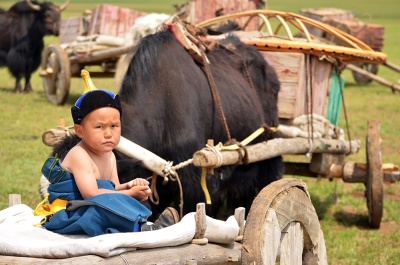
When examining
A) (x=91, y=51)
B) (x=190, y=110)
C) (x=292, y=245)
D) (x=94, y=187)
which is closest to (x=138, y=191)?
(x=94, y=187)

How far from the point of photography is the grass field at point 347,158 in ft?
22.8

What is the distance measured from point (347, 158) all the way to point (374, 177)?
162 inches

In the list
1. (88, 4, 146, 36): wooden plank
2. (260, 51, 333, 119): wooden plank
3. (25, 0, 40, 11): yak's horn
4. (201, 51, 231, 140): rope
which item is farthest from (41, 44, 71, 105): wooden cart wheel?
(201, 51, 231, 140): rope

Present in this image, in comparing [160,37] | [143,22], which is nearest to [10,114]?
[143,22]

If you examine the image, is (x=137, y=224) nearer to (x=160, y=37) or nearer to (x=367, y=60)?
(x=160, y=37)

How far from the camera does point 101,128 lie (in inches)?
135

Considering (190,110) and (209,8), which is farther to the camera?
(209,8)

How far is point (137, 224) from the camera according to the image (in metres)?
3.39

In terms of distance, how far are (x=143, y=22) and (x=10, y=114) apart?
8.81 feet

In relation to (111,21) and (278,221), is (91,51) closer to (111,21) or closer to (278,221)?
(111,21)

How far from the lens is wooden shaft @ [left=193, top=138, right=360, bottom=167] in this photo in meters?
5.31

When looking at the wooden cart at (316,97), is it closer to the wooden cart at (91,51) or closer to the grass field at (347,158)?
the grass field at (347,158)

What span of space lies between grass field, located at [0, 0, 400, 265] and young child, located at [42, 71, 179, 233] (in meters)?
2.95

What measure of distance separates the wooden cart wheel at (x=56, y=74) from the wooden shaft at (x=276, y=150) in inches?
301
